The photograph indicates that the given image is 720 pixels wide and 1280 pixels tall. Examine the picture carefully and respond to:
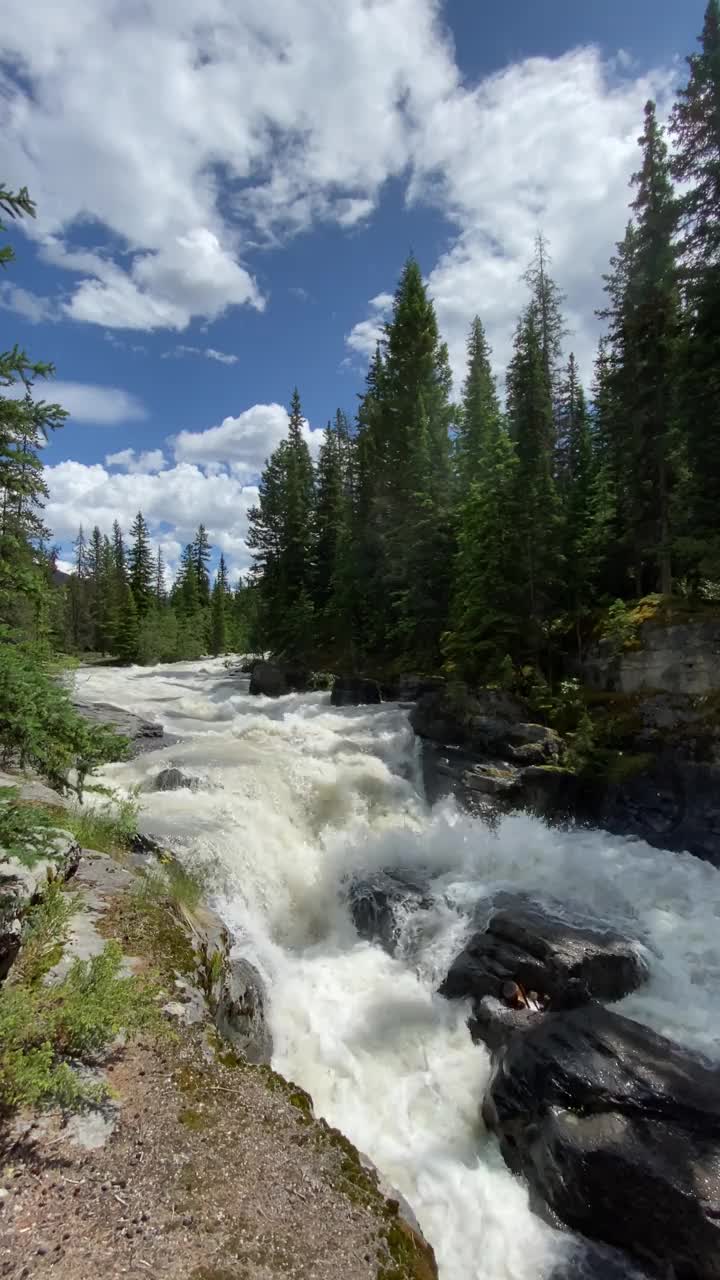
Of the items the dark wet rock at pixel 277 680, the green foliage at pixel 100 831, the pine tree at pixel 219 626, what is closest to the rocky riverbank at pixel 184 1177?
the green foliage at pixel 100 831

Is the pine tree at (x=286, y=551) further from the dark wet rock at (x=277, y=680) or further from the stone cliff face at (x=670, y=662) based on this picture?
the stone cliff face at (x=670, y=662)

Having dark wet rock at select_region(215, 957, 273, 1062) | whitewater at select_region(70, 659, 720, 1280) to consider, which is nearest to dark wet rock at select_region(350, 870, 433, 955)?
whitewater at select_region(70, 659, 720, 1280)

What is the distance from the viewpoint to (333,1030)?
8.02m

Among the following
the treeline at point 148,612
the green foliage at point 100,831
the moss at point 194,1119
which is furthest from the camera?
the treeline at point 148,612

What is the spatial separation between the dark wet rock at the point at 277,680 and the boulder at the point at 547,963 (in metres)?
24.2

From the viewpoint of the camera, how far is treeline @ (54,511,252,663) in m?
57.1

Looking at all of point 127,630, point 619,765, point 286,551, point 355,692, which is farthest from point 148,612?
point 619,765

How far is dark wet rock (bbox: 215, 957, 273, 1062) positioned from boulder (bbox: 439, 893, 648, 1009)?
3.13m

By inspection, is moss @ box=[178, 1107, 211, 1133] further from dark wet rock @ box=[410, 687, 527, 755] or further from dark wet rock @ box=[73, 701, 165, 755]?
dark wet rock @ box=[410, 687, 527, 755]

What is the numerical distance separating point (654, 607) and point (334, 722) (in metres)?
11.2

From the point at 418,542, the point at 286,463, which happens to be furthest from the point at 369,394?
the point at 418,542

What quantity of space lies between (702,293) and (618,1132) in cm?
1901

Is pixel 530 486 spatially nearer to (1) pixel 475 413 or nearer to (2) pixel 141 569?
(1) pixel 475 413

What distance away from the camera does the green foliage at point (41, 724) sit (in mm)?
4215
